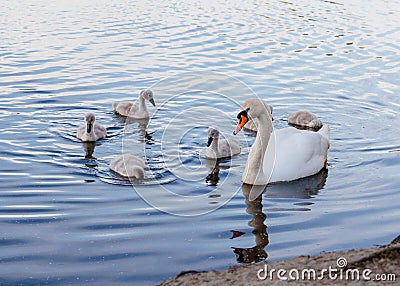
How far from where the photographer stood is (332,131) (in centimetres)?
1193

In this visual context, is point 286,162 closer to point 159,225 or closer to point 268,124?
point 268,124

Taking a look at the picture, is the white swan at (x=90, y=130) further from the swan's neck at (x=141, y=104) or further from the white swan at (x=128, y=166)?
the swan's neck at (x=141, y=104)

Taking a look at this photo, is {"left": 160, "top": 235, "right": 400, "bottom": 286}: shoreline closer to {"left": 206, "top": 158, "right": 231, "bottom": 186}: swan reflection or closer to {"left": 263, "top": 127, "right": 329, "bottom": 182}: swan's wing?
{"left": 263, "top": 127, "right": 329, "bottom": 182}: swan's wing

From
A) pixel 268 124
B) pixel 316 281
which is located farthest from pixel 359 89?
pixel 316 281

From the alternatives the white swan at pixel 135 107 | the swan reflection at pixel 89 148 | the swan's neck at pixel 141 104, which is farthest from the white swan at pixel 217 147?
the swan's neck at pixel 141 104

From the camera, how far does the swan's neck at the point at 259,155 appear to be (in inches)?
376

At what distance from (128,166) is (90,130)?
5.58ft

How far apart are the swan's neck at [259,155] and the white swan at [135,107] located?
343cm

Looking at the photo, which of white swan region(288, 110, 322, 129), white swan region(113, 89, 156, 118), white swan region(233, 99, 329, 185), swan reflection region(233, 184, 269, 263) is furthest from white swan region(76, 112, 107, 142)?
white swan region(288, 110, 322, 129)

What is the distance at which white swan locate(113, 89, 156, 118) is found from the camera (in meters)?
12.4

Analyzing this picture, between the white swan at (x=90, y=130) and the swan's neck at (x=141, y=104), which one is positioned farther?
the swan's neck at (x=141, y=104)

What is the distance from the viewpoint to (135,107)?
493 inches

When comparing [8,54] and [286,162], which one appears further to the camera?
[8,54]

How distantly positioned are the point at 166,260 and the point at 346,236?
82.2 inches
